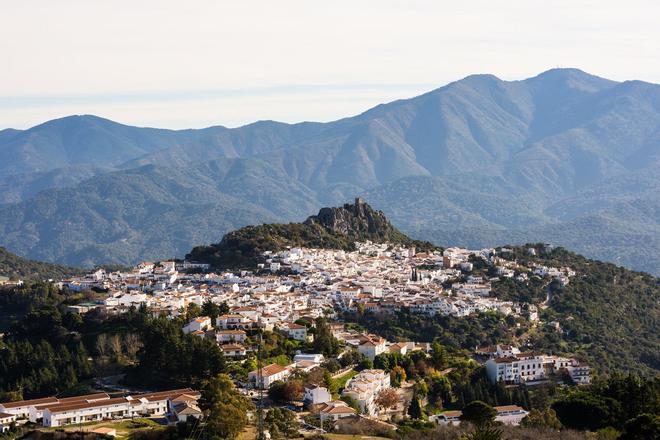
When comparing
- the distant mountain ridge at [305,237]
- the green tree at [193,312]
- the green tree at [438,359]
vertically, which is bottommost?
the green tree at [438,359]

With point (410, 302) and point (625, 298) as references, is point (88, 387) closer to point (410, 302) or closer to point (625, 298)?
point (410, 302)

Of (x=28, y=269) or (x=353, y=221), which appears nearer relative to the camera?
(x=353, y=221)

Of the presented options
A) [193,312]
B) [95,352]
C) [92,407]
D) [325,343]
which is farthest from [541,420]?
[95,352]

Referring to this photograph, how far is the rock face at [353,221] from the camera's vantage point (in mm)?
100312

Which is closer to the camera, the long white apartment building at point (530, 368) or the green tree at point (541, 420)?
the green tree at point (541, 420)

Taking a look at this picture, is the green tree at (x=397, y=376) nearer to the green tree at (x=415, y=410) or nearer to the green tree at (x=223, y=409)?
the green tree at (x=415, y=410)

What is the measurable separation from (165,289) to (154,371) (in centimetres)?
2241

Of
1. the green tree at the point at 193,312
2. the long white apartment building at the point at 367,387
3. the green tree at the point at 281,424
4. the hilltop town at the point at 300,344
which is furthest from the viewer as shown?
the green tree at the point at 193,312

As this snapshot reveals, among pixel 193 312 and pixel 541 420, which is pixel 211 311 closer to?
pixel 193 312

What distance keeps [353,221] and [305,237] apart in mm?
10407

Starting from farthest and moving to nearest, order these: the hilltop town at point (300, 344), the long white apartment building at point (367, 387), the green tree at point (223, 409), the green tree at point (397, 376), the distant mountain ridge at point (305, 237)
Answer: the distant mountain ridge at point (305, 237)
the green tree at point (397, 376)
the long white apartment building at point (367, 387)
the hilltop town at point (300, 344)
the green tree at point (223, 409)

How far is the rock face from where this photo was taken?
100 meters

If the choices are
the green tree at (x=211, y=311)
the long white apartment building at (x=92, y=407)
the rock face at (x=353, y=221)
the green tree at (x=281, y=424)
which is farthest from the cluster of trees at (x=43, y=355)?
the rock face at (x=353, y=221)

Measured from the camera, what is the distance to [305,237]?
9325 cm
